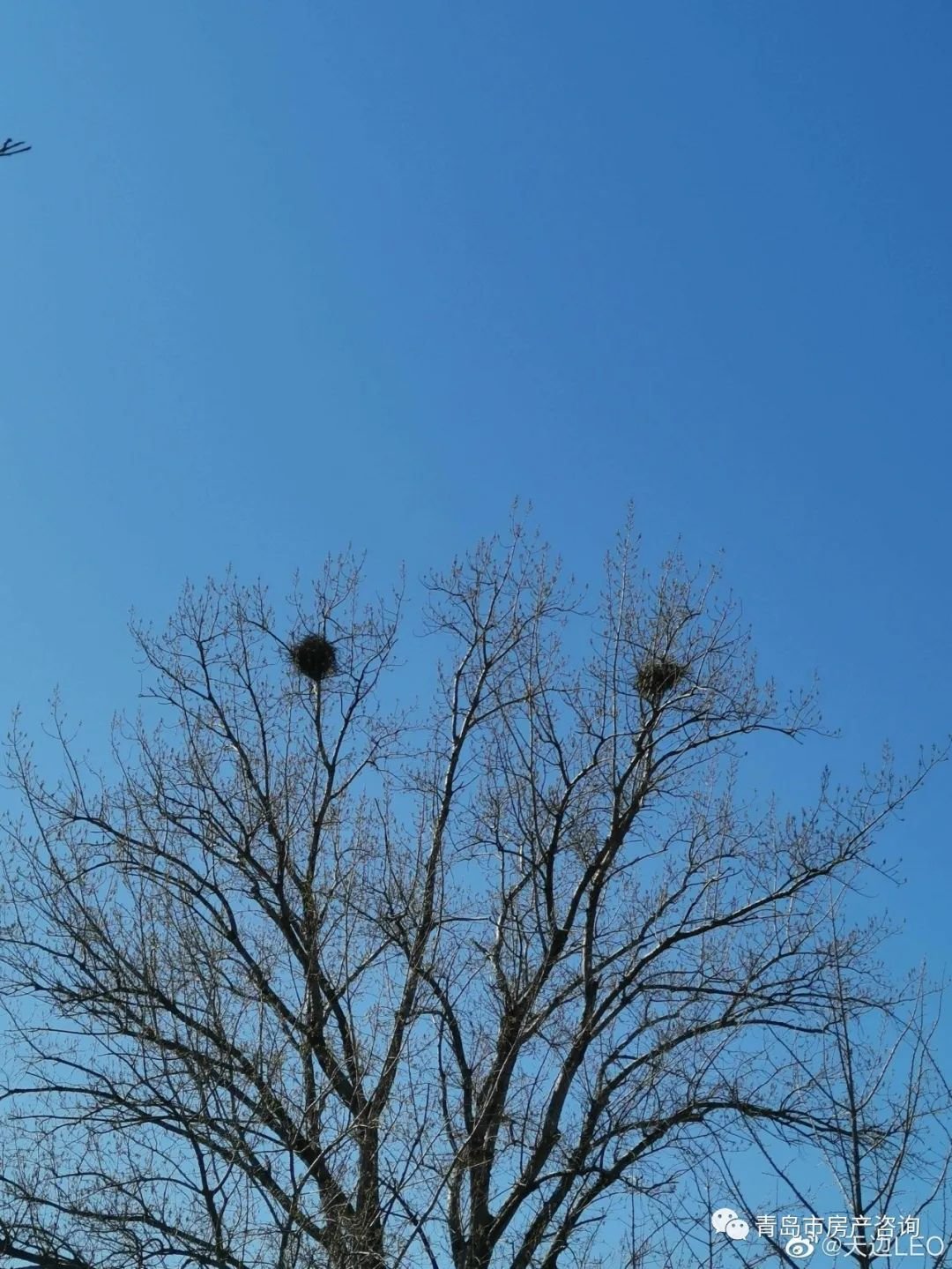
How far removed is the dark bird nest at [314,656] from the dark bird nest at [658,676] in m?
2.98

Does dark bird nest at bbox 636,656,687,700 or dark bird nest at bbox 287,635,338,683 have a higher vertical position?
dark bird nest at bbox 287,635,338,683

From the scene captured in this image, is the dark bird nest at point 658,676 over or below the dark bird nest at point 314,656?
below

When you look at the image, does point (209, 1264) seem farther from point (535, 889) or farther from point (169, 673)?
point (169, 673)

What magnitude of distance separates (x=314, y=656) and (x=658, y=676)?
3244mm

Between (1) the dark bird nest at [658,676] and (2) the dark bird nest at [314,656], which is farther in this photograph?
(2) the dark bird nest at [314,656]

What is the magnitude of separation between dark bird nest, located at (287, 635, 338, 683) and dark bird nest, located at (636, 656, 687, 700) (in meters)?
2.98

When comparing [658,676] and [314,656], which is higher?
[314,656]

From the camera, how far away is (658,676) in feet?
35.1

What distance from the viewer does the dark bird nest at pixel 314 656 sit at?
1194cm

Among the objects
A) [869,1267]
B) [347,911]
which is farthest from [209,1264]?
[869,1267]

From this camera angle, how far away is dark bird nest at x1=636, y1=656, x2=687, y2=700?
1070cm

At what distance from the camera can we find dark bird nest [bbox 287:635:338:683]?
11938 millimetres

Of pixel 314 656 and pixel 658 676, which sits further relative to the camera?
pixel 314 656

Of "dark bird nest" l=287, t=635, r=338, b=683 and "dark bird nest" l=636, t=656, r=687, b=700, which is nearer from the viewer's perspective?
"dark bird nest" l=636, t=656, r=687, b=700
